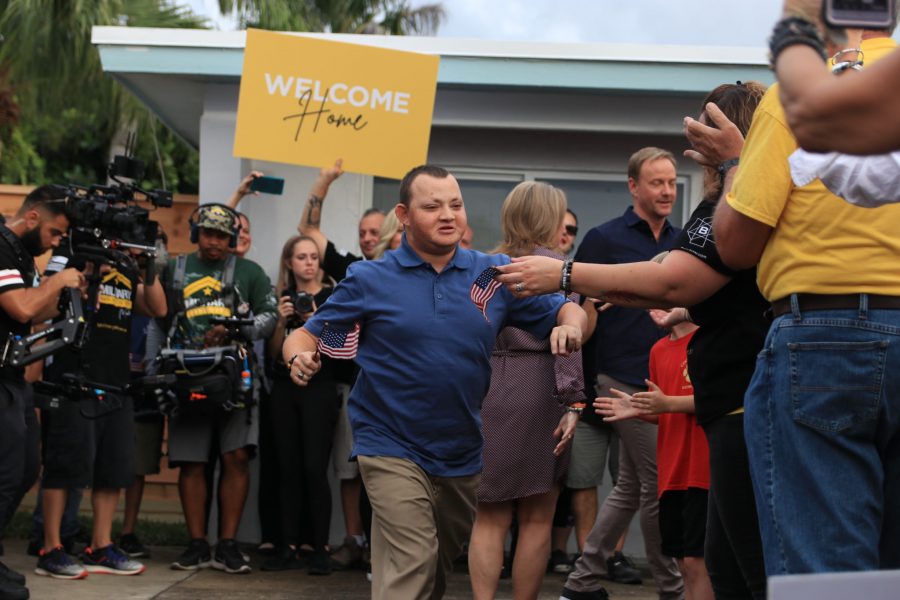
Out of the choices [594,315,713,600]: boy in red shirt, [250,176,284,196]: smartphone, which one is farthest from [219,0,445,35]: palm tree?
[594,315,713,600]: boy in red shirt

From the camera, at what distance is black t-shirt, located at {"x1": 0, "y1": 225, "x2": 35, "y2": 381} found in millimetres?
6770

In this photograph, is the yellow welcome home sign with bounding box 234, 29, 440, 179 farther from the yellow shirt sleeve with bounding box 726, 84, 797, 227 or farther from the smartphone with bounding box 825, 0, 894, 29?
the smartphone with bounding box 825, 0, 894, 29

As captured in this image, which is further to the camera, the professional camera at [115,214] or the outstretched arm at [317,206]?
the outstretched arm at [317,206]

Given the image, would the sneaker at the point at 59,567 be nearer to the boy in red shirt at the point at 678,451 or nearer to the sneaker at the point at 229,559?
the sneaker at the point at 229,559

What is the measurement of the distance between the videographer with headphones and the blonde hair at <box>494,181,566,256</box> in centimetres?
229

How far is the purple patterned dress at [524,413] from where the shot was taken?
6.02m

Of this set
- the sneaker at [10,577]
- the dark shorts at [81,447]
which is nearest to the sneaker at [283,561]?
the dark shorts at [81,447]

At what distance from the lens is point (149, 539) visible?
363 inches

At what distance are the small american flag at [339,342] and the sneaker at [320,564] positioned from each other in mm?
3269

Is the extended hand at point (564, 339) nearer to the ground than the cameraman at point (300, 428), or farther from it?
farther from it

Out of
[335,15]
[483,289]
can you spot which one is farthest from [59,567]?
[335,15]

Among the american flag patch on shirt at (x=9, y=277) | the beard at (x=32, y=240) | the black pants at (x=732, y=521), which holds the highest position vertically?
the beard at (x=32, y=240)

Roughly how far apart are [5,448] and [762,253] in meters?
4.79

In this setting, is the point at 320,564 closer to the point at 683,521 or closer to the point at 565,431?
the point at 565,431
